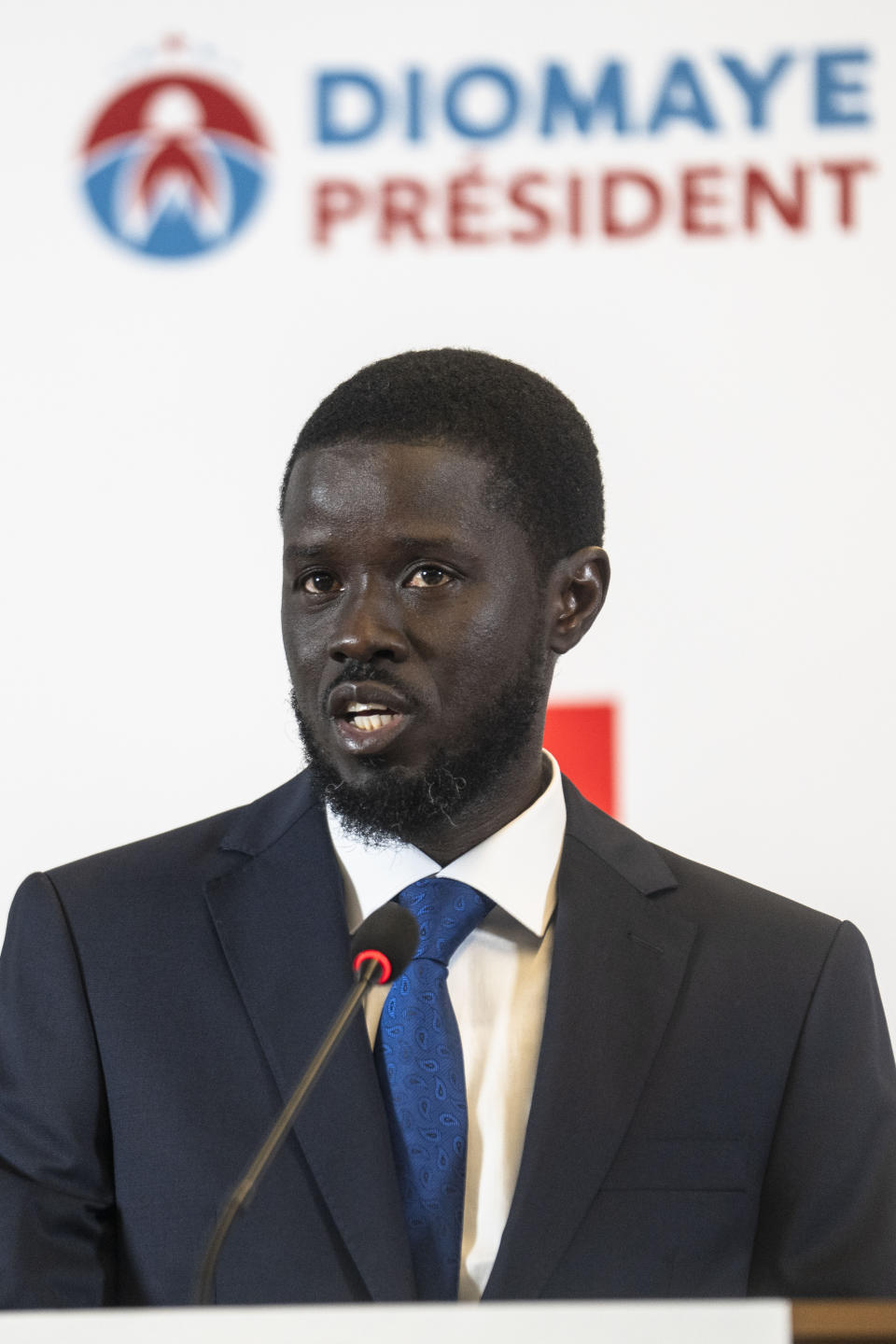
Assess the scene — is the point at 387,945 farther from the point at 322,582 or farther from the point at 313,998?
the point at 322,582

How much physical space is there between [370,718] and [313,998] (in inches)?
12.9

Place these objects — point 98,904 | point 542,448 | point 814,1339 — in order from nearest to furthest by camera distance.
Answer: point 814,1339
point 98,904
point 542,448

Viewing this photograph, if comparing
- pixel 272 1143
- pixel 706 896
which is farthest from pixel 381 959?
pixel 706 896

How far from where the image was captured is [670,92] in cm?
286

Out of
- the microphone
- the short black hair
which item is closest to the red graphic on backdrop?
the short black hair

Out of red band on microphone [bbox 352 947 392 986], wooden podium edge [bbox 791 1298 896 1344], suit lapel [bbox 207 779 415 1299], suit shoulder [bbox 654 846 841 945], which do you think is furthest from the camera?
suit shoulder [bbox 654 846 841 945]

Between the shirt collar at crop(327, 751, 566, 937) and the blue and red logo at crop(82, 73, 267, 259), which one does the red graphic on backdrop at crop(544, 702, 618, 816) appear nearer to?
the shirt collar at crop(327, 751, 566, 937)

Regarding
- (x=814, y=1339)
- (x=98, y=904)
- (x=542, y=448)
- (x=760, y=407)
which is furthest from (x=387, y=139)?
(x=814, y=1339)

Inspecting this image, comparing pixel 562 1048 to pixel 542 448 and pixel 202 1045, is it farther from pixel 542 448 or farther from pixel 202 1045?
pixel 542 448

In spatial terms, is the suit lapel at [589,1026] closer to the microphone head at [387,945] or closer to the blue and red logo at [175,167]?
the microphone head at [387,945]

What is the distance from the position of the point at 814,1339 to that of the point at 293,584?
3.70ft

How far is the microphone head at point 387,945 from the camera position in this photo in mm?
1556

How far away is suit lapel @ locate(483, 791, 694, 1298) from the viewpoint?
70.8 inches

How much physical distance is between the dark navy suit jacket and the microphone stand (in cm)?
35
